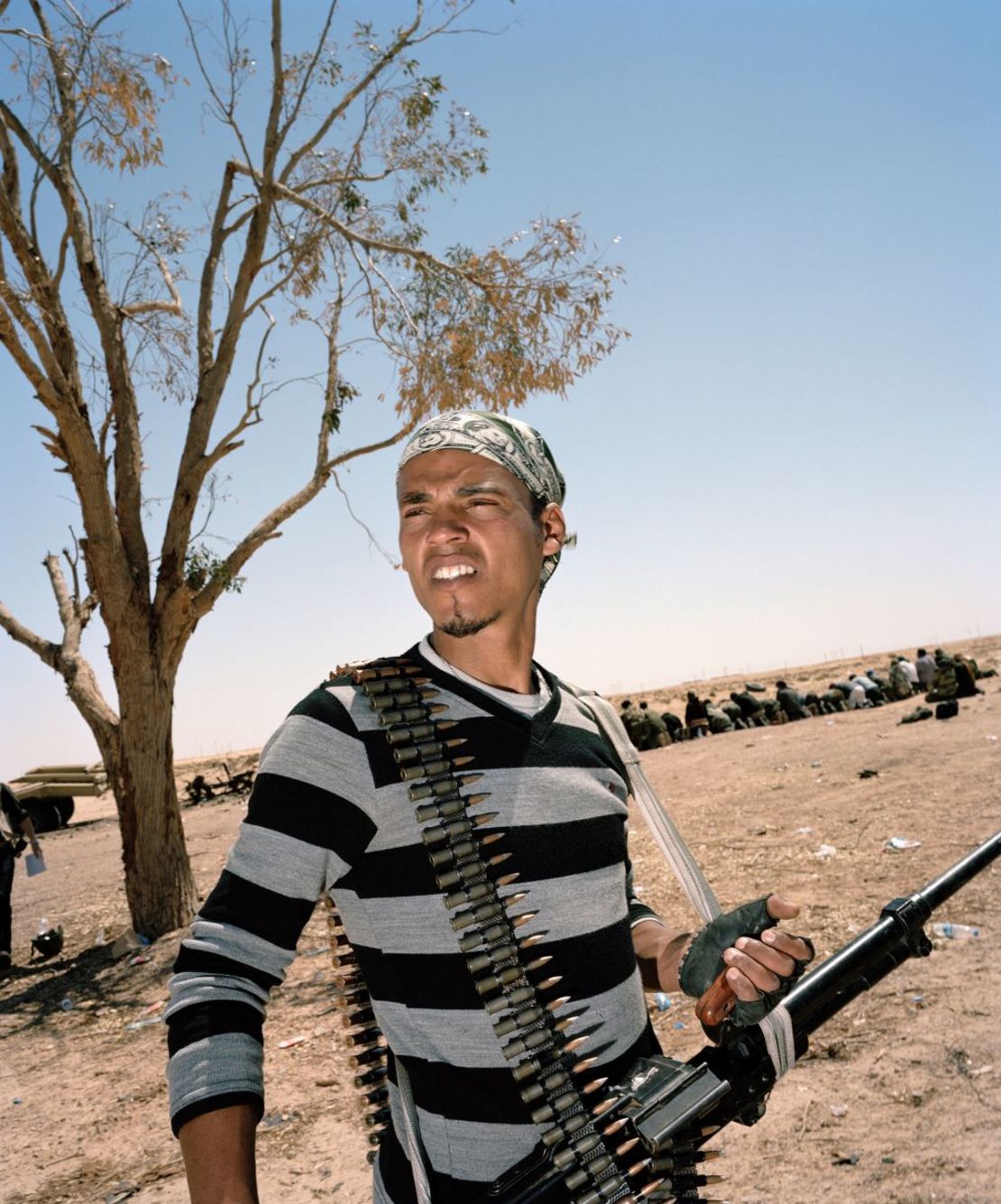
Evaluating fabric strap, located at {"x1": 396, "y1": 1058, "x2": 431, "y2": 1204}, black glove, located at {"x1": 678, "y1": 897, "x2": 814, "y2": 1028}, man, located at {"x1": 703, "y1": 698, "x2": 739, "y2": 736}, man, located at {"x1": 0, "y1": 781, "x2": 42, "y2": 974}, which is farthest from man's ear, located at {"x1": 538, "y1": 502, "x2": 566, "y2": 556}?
man, located at {"x1": 703, "y1": 698, "x2": 739, "y2": 736}

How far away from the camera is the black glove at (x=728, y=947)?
73.8 inches

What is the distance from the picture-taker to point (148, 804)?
890 centimetres

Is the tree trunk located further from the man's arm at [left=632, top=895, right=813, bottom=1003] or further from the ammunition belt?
the man's arm at [left=632, top=895, right=813, bottom=1003]

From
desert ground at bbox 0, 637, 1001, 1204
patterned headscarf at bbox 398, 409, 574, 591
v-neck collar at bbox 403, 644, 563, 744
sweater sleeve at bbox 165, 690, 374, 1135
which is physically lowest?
desert ground at bbox 0, 637, 1001, 1204

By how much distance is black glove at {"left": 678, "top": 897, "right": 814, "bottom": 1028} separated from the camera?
1875 millimetres

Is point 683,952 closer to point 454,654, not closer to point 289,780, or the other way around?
point 454,654

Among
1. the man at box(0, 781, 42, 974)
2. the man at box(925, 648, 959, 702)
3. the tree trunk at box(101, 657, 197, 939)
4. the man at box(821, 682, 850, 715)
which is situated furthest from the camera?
the man at box(821, 682, 850, 715)

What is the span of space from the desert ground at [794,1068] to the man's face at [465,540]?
3.19 metres

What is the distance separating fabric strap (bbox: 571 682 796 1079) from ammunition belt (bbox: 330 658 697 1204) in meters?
0.37

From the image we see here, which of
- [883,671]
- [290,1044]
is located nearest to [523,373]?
[290,1044]

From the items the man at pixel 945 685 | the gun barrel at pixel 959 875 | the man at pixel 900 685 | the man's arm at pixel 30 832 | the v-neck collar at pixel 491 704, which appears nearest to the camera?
the v-neck collar at pixel 491 704

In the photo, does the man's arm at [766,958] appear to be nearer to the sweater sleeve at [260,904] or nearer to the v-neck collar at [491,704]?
the v-neck collar at [491,704]

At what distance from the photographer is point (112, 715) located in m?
9.15

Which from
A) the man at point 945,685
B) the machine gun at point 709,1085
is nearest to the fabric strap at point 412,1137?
the machine gun at point 709,1085
